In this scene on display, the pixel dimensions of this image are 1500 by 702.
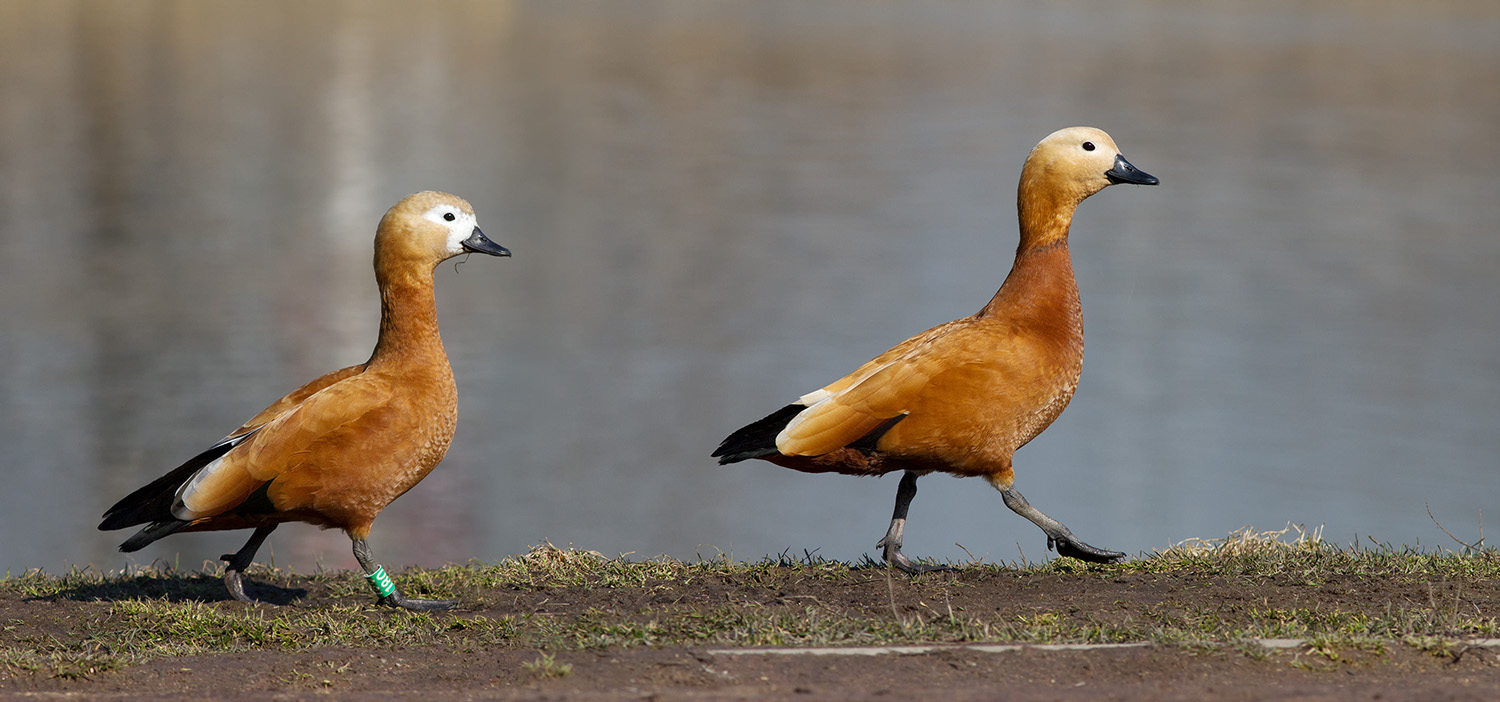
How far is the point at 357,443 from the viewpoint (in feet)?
22.9

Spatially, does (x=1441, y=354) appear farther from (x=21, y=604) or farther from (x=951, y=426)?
(x=21, y=604)

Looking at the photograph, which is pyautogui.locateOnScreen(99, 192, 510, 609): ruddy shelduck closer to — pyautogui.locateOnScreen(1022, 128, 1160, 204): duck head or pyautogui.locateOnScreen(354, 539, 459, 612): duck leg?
pyautogui.locateOnScreen(354, 539, 459, 612): duck leg

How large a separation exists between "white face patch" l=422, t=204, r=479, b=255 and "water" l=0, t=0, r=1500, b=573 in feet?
8.24

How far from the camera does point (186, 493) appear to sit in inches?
273

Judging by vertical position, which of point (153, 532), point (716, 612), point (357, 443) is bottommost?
point (716, 612)

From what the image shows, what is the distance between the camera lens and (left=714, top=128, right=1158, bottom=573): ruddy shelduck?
7.18 m

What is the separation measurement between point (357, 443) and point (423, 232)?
1.00 m

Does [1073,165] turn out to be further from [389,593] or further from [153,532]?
[153,532]

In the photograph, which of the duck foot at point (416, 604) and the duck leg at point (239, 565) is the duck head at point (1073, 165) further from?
the duck leg at point (239, 565)

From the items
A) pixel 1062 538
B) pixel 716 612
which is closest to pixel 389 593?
pixel 716 612

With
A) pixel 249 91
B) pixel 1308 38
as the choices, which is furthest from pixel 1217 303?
pixel 1308 38

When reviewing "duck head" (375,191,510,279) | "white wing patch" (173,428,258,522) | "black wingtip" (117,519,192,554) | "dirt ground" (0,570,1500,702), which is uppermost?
"duck head" (375,191,510,279)

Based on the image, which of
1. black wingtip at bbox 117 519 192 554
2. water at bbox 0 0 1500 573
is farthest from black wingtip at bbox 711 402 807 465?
black wingtip at bbox 117 519 192 554

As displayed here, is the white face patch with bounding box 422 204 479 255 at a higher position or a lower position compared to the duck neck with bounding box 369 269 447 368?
higher
